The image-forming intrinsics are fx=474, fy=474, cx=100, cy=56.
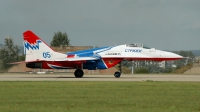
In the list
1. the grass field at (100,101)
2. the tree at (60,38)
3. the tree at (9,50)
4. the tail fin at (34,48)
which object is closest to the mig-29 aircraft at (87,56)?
the tail fin at (34,48)

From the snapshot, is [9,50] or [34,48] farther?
[9,50]

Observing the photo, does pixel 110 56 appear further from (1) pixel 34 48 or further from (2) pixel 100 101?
(2) pixel 100 101

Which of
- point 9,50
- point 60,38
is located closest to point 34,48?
point 9,50

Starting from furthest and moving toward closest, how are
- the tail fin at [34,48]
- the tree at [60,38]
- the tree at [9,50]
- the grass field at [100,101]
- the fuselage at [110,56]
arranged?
the tree at [60,38] < the tree at [9,50] < the tail fin at [34,48] < the fuselage at [110,56] < the grass field at [100,101]

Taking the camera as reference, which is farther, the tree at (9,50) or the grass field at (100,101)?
the tree at (9,50)

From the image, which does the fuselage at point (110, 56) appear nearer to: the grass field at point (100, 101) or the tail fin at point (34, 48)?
the tail fin at point (34, 48)

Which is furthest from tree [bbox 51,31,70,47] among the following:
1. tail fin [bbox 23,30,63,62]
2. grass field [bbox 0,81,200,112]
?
grass field [bbox 0,81,200,112]

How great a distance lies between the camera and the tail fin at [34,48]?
35.7 metres

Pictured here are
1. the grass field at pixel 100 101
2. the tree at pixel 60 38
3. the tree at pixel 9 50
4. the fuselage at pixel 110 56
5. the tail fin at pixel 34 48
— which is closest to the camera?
the grass field at pixel 100 101

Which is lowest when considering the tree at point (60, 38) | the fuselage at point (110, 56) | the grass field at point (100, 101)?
the grass field at point (100, 101)

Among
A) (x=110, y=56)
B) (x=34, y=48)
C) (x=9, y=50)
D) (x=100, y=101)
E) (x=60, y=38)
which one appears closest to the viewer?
(x=100, y=101)

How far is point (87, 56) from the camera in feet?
118

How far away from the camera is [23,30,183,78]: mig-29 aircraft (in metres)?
35.3

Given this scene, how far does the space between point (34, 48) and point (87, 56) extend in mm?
4047
